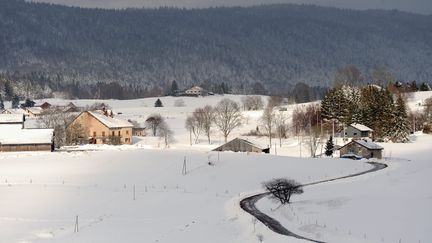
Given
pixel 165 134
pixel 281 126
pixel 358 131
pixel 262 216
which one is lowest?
pixel 262 216

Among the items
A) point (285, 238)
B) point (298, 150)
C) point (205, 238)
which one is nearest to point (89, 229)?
point (205, 238)

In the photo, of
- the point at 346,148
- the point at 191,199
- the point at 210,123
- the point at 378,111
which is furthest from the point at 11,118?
the point at 191,199

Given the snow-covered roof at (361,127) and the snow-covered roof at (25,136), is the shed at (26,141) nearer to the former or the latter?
the snow-covered roof at (25,136)

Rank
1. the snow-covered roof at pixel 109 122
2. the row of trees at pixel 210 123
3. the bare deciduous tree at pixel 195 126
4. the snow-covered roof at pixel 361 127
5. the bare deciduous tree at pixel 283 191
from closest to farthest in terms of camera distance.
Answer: the bare deciduous tree at pixel 283 191, the snow-covered roof at pixel 361 127, the snow-covered roof at pixel 109 122, the row of trees at pixel 210 123, the bare deciduous tree at pixel 195 126

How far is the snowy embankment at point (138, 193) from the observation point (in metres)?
40.4

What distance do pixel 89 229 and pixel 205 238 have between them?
26.4ft

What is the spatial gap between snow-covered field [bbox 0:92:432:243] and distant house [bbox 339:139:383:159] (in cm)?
1270

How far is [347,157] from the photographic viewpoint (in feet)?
332

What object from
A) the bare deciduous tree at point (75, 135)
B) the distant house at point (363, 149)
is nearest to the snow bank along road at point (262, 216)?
the distant house at point (363, 149)

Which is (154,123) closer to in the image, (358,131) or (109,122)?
(109,122)

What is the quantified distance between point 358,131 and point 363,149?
72.5ft

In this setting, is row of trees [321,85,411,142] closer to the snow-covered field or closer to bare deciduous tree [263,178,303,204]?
the snow-covered field

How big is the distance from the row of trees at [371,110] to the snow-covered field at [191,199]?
31963 mm

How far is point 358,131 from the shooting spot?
414 ft
